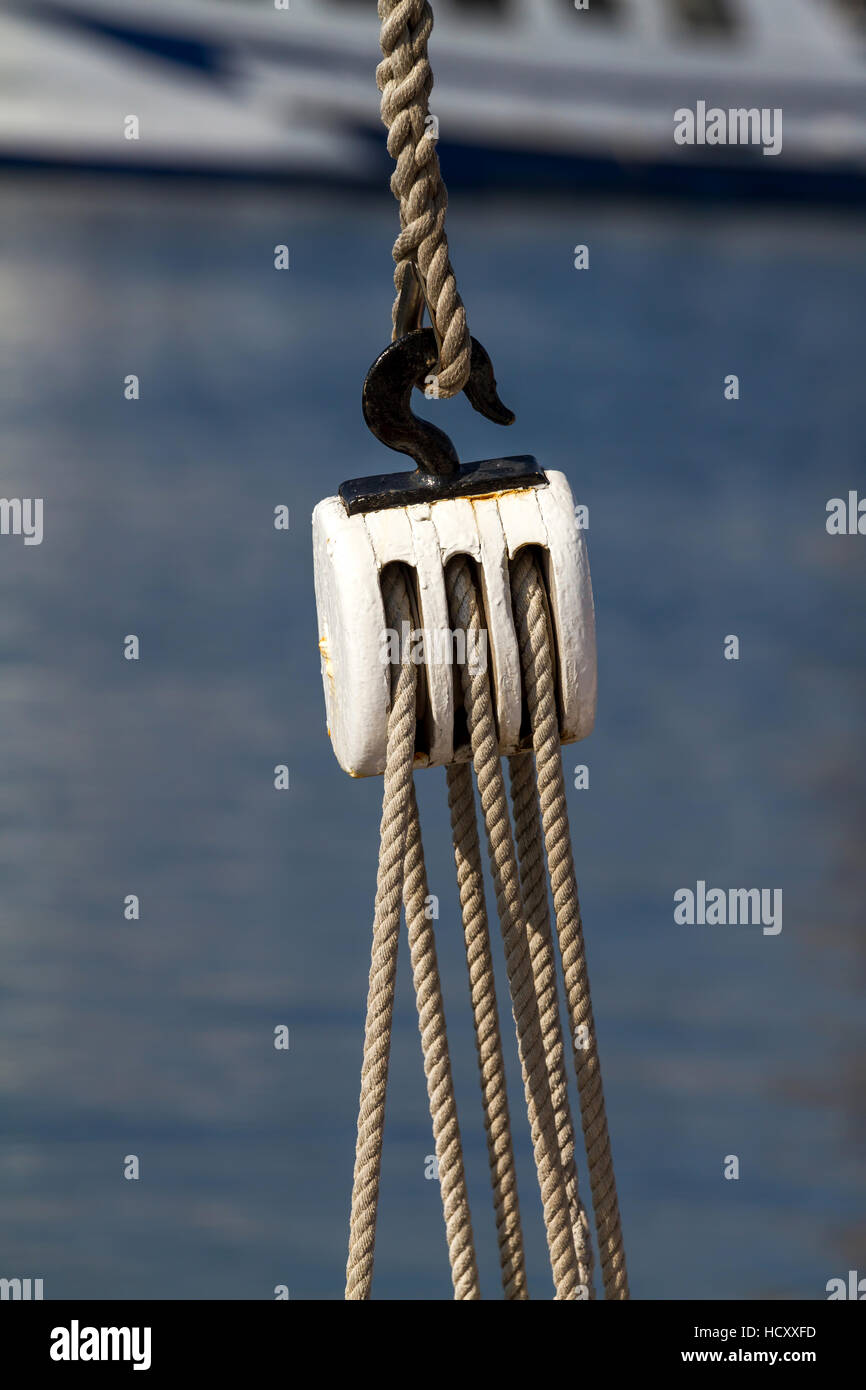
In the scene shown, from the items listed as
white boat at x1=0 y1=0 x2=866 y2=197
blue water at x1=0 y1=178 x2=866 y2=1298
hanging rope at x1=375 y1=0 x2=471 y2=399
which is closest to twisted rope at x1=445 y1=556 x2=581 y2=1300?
hanging rope at x1=375 y1=0 x2=471 y2=399

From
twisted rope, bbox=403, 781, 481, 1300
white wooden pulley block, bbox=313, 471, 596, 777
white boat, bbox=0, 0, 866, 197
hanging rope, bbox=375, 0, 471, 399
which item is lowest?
twisted rope, bbox=403, 781, 481, 1300

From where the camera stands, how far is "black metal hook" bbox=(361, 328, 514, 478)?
79cm

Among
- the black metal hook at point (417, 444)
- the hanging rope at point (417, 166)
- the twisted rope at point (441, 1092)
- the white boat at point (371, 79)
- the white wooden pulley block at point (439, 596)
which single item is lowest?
the twisted rope at point (441, 1092)

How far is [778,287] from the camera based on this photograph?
323 cm

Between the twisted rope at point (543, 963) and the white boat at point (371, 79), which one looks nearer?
the twisted rope at point (543, 963)

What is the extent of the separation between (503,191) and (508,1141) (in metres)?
2.69

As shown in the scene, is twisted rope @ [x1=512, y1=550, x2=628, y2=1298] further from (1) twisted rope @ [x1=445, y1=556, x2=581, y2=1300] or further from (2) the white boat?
(2) the white boat

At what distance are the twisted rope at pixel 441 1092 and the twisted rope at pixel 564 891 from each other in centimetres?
7

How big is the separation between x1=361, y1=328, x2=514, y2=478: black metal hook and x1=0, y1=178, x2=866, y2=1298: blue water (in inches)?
64.7

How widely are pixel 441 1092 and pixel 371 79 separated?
276 centimetres

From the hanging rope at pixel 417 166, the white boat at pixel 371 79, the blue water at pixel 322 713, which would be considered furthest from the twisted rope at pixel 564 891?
the white boat at pixel 371 79

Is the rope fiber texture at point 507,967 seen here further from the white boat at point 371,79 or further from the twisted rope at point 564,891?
the white boat at point 371,79

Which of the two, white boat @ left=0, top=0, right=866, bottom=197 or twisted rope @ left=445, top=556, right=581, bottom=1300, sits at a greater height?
A: white boat @ left=0, top=0, right=866, bottom=197

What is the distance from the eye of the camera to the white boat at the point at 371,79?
3.11m
